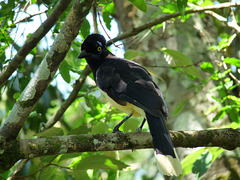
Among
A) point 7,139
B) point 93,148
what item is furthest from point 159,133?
point 7,139

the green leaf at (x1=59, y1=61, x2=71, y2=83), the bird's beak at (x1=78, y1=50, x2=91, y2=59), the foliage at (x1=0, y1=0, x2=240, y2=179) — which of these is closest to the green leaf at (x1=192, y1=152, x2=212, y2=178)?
the foliage at (x1=0, y1=0, x2=240, y2=179)

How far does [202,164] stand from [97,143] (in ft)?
3.51

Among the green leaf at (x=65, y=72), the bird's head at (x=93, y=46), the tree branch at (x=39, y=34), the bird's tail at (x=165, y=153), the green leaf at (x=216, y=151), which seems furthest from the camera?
the bird's head at (x=93, y=46)

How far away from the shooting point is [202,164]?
3.03 metres

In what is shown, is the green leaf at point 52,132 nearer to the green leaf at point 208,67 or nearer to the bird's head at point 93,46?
the bird's head at point 93,46

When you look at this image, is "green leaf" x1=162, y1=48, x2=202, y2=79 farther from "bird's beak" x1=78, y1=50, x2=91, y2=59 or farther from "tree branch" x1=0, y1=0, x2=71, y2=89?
"tree branch" x1=0, y1=0, x2=71, y2=89

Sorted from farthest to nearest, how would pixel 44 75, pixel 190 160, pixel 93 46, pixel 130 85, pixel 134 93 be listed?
pixel 93 46, pixel 130 85, pixel 134 93, pixel 190 160, pixel 44 75

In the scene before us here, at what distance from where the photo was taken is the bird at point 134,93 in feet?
9.49

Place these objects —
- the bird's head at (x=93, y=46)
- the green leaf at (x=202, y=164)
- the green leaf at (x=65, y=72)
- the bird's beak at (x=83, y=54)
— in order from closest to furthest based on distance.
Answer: the green leaf at (x=202, y=164) < the green leaf at (x=65, y=72) < the bird's beak at (x=83, y=54) < the bird's head at (x=93, y=46)

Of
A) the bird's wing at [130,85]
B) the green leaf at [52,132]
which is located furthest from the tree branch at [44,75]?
the bird's wing at [130,85]

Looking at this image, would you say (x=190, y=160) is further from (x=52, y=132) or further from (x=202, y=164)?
(x=52, y=132)

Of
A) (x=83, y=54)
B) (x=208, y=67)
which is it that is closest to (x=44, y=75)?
(x=83, y=54)

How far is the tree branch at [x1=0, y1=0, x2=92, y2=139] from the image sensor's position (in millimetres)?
2631

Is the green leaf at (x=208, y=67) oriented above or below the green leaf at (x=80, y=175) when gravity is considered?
above
